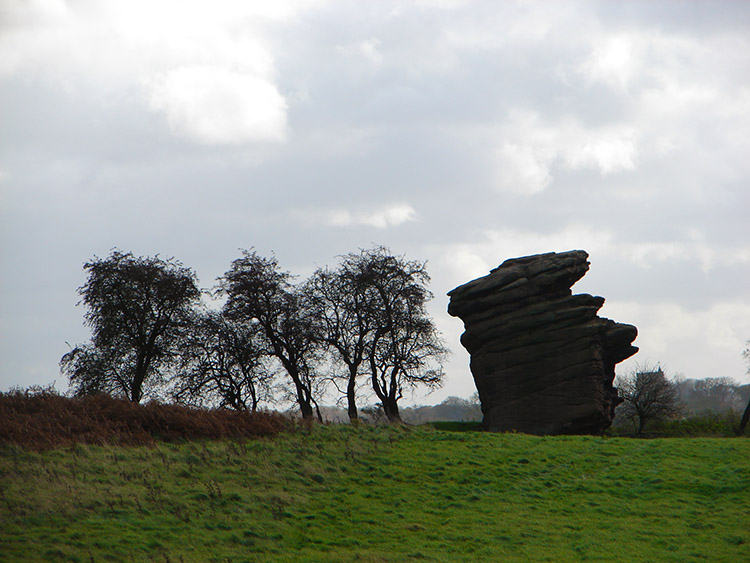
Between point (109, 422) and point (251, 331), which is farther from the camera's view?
point (251, 331)

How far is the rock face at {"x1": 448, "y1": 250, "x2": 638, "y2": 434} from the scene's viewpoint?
4225cm

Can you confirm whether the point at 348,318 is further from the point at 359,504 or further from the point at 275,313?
the point at 359,504

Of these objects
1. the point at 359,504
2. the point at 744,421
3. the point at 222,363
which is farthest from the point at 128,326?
the point at 744,421

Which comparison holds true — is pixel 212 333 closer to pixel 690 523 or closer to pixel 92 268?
pixel 92 268

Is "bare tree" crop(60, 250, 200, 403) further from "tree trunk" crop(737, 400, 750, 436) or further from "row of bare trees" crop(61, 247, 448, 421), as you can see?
"tree trunk" crop(737, 400, 750, 436)

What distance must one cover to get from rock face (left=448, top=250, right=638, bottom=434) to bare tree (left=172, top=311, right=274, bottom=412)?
1728 centimetres

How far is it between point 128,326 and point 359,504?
3633 centimetres

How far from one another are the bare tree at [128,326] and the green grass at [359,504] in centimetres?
2877

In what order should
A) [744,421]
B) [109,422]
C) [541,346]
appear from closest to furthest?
[109,422] → [541,346] → [744,421]

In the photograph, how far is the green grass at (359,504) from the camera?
15000mm

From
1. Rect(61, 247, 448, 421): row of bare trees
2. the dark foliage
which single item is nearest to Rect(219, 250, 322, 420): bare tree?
Rect(61, 247, 448, 421): row of bare trees

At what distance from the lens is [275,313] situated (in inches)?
2092

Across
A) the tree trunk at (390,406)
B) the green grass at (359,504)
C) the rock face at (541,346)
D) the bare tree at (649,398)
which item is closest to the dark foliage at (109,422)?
the green grass at (359,504)

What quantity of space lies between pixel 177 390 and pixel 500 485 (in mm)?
35683
